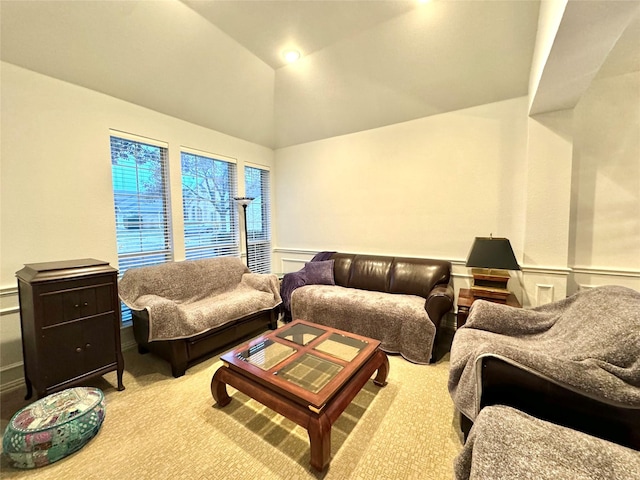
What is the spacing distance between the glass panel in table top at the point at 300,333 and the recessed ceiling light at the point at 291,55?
9.57 ft

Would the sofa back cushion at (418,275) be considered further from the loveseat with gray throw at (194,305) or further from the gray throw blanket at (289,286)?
the loveseat with gray throw at (194,305)

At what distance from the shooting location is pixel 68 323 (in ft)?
6.21

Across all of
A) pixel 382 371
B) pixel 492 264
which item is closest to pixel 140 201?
pixel 382 371

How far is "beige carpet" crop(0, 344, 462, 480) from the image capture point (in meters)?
1.42

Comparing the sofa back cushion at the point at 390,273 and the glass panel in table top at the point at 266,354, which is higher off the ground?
the sofa back cushion at the point at 390,273

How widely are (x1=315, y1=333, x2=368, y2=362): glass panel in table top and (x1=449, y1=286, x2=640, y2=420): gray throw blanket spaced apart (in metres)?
0.66

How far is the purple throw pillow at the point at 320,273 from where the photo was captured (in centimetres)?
354

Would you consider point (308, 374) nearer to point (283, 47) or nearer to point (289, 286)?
point (289, 286)

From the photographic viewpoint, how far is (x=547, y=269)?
265 cm

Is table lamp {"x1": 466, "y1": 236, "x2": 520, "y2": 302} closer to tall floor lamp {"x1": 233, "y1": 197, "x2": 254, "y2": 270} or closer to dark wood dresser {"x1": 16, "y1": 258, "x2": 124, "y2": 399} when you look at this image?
tall floor lamp {"x1": 233, "y1": 197, "x2": 254, "y2": 270}

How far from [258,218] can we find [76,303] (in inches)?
110

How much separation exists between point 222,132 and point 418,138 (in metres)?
2.70

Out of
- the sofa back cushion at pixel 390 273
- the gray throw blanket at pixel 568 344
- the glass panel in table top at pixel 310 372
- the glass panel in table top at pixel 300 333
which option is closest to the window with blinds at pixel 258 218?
the sofa back cushion at pixel 390 273

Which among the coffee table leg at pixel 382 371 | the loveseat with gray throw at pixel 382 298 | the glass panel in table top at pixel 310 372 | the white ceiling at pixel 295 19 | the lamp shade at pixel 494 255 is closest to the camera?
the glass panel in table top at pixel 310 372
